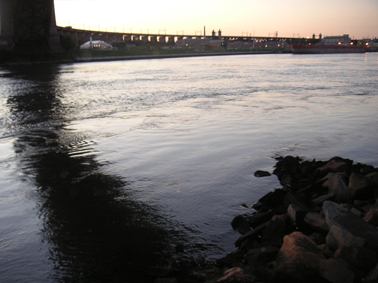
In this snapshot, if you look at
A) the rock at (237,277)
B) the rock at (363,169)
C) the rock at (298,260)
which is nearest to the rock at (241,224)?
the rock at (298,260)

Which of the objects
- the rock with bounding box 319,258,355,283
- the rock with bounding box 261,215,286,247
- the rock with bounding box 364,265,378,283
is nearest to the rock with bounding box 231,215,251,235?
the rock with bounding box 261,215,286,247

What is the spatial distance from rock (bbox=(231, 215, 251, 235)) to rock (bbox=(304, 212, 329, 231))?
73cm

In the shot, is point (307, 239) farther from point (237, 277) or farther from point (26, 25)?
point (26, 25)

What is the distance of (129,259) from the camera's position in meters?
3.87

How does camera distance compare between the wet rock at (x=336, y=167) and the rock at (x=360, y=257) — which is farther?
the wet rock at (x=336, y=167)

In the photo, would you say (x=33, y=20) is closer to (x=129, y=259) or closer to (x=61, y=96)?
(x=61, y=96)

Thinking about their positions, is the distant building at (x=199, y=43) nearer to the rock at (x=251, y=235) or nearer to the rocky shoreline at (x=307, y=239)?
the rocky shoreline at (x=307, y=239)

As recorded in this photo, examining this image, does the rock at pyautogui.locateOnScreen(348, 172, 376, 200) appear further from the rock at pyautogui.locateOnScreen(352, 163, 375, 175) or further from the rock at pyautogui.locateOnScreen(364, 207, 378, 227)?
the rock at pyautogui.locateOnScreen(352, 163, 375, 175)

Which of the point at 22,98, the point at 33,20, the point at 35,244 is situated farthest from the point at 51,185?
the point at 33,20

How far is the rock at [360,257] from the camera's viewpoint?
3041 millimetres

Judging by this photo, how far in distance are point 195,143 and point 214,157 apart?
4.20ft

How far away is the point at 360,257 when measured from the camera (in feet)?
10.1

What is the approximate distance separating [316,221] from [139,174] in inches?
139

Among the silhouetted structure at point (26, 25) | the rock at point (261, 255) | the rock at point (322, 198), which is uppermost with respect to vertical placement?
the silhouetted structure at point (26, 25)
